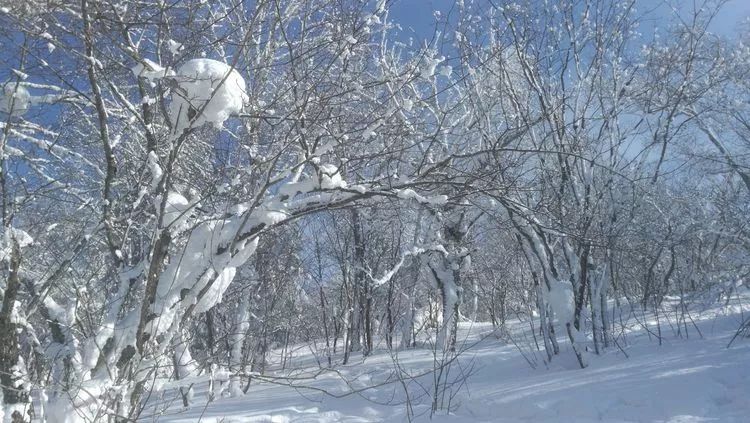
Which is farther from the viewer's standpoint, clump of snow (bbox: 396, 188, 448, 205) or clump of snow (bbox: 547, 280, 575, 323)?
clump of snow (bbox: 547, 280, 575, 323)

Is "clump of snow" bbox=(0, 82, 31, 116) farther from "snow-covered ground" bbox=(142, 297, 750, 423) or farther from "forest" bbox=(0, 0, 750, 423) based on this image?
"snow-covered ground" bbox=(142, 297, 750, 423)

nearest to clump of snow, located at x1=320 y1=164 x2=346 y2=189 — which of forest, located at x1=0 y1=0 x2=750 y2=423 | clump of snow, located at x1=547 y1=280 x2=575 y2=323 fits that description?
forest, located at x1=0 y1=0 x2=750 y2=423

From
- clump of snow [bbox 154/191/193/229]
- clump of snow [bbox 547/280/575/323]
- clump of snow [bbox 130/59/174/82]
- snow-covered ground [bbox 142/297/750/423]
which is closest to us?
clump of snow [bbox 130/59/174/82]

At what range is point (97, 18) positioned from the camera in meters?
3.38

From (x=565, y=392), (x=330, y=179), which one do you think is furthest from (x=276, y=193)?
(x=565, y=392)

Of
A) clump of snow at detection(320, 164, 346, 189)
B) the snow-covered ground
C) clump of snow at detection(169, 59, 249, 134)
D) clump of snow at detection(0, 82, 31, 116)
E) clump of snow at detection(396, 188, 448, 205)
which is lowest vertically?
the snow-covered ground

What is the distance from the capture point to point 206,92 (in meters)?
3.33

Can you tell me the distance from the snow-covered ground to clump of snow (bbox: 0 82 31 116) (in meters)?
2.34

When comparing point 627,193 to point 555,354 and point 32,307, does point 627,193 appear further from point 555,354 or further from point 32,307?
point 32,307

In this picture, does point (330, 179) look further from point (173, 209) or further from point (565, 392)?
point (565, 392)

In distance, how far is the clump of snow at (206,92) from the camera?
10.8 ft

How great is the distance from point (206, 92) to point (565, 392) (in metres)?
4.53

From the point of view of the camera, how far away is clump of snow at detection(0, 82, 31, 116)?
152 inches

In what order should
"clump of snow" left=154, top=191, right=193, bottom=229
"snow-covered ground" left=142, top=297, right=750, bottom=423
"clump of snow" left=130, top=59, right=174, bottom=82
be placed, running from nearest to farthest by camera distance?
"clump of snow" left=130, top=59, right=174, bottom=82 → "clump of snow" left=154, top=191, right=193, bottom=229 → "snow-covered ground" left=142, top=297, right=750, bottom=423
